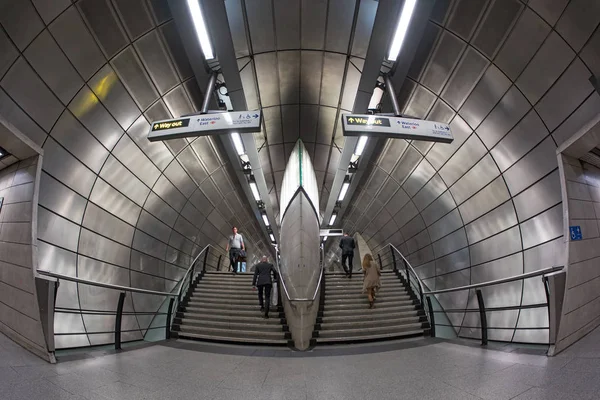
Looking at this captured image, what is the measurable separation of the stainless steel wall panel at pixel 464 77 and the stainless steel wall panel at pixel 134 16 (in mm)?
5742

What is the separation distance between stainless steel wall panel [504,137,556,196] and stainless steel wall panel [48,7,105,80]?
26.1 ft

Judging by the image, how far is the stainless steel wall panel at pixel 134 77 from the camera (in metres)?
4.71

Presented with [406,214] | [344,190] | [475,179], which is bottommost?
[406,214]

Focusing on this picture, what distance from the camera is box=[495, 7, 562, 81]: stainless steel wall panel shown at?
152 inches

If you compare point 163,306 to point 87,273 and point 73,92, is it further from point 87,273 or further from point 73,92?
point 73,92

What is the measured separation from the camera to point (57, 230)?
5.07m

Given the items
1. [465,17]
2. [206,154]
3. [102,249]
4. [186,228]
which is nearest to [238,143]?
[206,154]

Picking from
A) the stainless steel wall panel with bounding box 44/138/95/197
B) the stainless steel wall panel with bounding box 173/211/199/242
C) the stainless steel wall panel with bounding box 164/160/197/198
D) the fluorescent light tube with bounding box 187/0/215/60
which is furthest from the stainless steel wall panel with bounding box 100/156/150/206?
the fluorescent light tube with bounding box 187/0/215/60

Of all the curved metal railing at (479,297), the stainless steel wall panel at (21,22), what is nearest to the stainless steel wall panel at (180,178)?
the stainless steel wall panel at (21,22)

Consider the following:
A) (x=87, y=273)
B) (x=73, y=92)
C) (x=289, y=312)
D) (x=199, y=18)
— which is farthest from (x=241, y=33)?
(x=87, y=273)

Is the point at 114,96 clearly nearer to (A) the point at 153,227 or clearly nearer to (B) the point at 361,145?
(A) the point at 153,227

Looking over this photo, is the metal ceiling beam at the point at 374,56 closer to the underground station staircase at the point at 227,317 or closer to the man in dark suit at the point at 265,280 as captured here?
the man in dark suit at the point at 265,280

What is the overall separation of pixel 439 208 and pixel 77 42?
31.3 ft

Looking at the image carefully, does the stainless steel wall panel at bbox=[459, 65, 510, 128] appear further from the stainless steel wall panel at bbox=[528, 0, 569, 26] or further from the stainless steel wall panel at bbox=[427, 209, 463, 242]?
the stainless steel wall panel at bbox=[427, 209, 463, 242]
